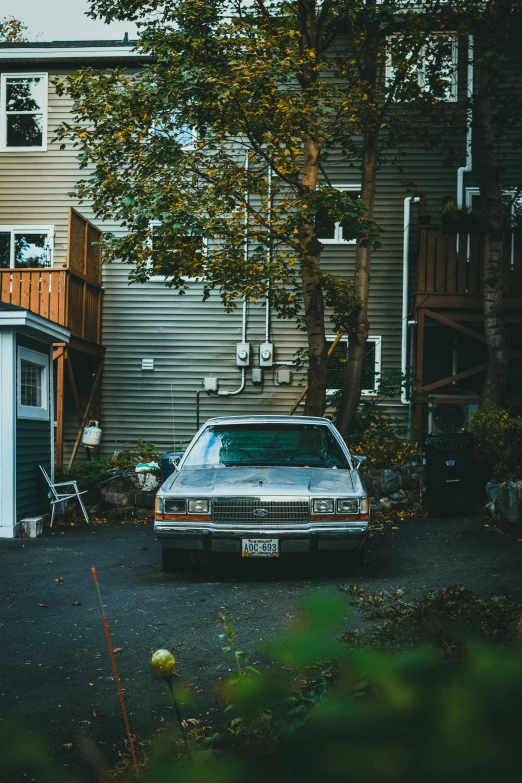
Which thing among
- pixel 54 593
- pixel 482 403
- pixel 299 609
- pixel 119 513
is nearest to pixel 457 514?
pixel 482 403

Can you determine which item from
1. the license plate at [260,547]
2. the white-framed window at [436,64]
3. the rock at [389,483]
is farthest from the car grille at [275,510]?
the white-framed window at [436,64]

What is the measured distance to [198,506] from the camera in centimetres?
838

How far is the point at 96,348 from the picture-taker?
19438mm

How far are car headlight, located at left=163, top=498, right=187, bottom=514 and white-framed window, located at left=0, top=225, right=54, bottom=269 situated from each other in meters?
13.1

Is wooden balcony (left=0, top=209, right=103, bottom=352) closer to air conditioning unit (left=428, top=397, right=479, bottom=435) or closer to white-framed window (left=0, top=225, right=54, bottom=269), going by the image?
white-framed window (left=0, top=225, right=54, bottom=269)

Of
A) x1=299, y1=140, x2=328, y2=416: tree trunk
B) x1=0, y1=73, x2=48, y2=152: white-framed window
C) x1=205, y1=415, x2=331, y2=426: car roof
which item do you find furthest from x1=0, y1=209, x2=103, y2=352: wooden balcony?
x1=205, y1=415, x2=331, y2=426: car roof

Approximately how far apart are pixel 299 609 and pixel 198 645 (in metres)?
4.83

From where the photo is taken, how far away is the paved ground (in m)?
4.70

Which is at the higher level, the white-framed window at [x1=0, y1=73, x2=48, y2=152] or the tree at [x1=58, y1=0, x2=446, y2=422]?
the white-framed window at [x1=0, y1=73, x2=48, y2=152]

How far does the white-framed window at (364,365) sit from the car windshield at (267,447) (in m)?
9.24

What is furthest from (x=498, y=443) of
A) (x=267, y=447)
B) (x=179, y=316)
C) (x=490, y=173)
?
(x=179, y=316)

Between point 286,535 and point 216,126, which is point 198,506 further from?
point 216,126

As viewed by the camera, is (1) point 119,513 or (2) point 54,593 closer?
(2) point 54,593

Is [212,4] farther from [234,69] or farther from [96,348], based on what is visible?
[96,348]
